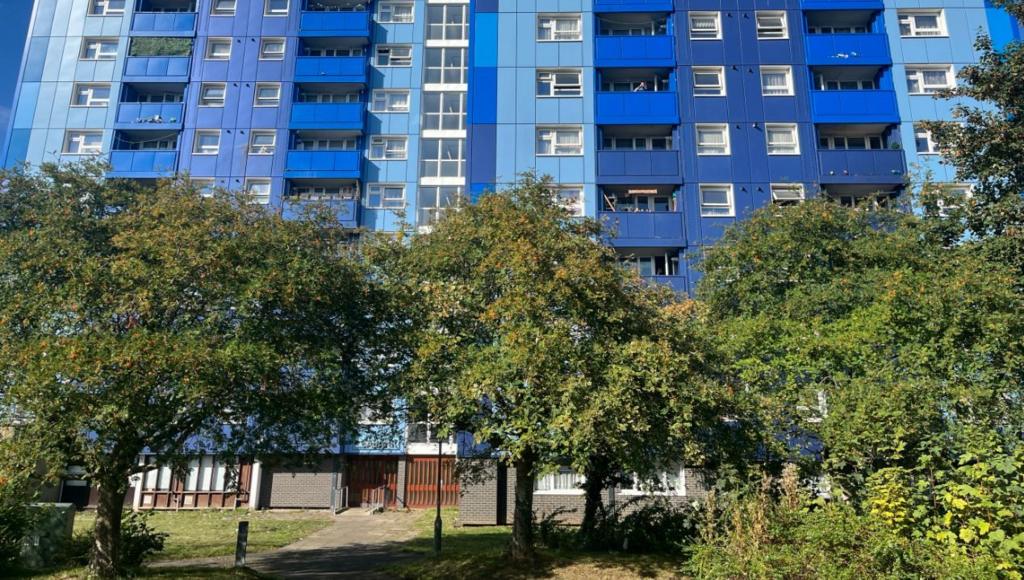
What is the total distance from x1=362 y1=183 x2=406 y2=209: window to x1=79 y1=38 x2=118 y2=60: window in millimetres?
15291

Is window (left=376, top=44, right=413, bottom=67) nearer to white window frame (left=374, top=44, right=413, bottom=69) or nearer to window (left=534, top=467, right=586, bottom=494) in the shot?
white window frame (left=374, top=44, right=413, bottom=69)

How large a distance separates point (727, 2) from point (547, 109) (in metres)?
10.6

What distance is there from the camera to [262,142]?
1294 inches

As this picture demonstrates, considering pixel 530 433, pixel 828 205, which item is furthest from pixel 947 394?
pixel 828 205

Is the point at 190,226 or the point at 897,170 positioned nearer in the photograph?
the point at 190,226

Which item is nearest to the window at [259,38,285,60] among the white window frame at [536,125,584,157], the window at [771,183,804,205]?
the white window frame at [536,125,584,157]

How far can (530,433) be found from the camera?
10953mm

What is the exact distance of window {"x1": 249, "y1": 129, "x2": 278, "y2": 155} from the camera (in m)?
32.5

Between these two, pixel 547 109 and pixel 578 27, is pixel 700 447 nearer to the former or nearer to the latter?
pixel 547 109

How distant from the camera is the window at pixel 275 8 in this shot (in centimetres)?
3475

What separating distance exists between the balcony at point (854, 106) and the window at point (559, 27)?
11.6m

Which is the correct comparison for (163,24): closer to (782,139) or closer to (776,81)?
(776,81)

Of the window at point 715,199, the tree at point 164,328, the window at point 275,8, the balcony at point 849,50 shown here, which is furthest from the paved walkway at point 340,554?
the balcony at point 849,50

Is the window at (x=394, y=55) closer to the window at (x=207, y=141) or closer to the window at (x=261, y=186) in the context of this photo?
the window at (x=261, y=186)
